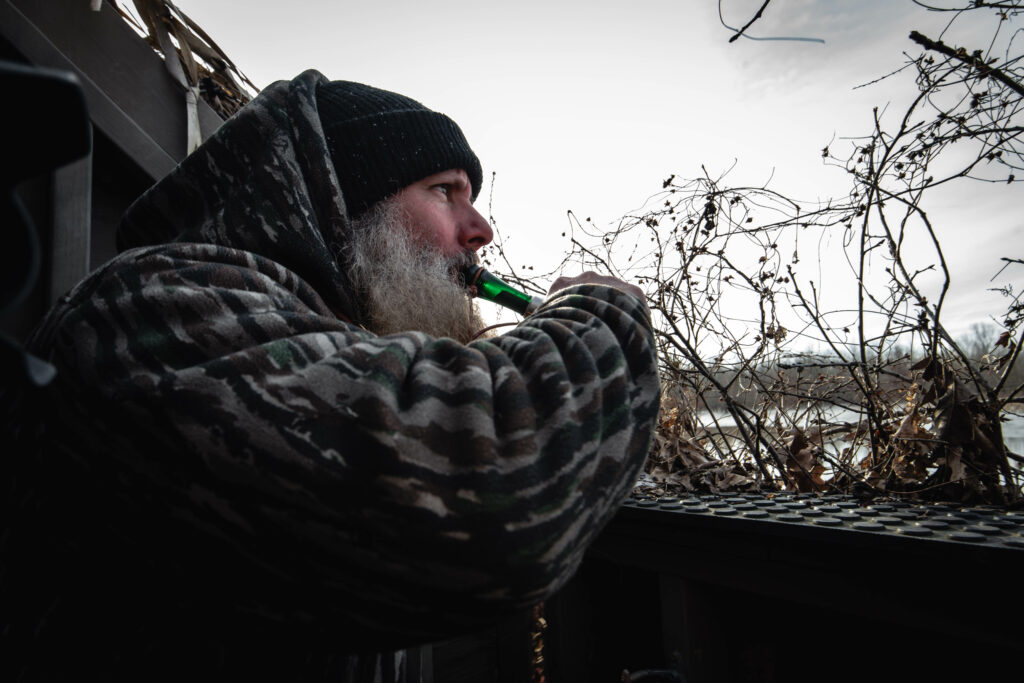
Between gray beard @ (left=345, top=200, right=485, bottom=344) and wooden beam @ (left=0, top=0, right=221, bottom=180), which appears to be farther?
gray beard @ (left=345, top=200, right=485, bottom=344)

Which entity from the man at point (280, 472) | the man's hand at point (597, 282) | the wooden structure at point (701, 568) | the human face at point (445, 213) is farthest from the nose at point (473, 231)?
the wooden structure at point (701, 568)

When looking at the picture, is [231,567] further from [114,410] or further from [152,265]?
[152,265]

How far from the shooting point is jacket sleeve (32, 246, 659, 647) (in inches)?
24.4

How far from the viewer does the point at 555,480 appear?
0.69 meters

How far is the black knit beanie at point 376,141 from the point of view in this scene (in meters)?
1.66

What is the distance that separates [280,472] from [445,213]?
1346 mm

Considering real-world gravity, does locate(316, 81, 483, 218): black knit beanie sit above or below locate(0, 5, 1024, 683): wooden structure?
above

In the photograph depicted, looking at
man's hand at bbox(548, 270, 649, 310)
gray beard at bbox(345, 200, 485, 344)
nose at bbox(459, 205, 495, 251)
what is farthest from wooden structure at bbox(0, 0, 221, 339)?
man's hand at bbox(548, 270, 649, 310)

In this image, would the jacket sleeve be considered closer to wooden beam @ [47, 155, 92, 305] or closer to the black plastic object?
the black plastic object

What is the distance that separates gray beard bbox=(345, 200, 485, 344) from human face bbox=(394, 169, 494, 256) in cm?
4

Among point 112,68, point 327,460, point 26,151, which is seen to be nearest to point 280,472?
point 327,460

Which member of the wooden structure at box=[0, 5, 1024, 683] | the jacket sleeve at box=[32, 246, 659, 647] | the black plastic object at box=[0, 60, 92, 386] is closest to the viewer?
the black plastic object at box=[0, 60, 92, 386]

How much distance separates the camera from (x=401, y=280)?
5.08ft

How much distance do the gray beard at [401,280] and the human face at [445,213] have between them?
0.04m
